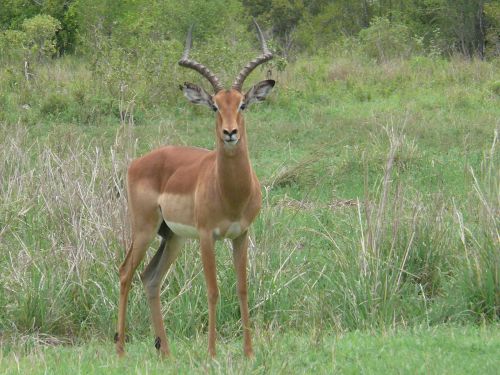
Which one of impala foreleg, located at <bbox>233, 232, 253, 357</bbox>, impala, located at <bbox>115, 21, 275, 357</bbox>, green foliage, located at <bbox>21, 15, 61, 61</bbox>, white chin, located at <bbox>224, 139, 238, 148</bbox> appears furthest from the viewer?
green foliage, located at <bbox>21, 15, 61, 61</bbox>

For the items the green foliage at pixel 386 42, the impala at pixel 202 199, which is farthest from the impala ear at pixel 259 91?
A: the green foliage at pixel 386 42

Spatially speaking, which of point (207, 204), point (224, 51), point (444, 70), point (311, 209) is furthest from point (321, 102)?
point (207, 204)

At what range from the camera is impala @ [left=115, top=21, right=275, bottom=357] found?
6031mm

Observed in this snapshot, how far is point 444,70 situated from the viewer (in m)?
18.0

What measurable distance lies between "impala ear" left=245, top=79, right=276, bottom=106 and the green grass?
1.32m

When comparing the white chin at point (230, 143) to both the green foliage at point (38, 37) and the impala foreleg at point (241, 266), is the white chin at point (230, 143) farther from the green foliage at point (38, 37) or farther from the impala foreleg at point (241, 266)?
the green foliage at point (38, 37)

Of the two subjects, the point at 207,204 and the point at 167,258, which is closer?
the point at 207,204

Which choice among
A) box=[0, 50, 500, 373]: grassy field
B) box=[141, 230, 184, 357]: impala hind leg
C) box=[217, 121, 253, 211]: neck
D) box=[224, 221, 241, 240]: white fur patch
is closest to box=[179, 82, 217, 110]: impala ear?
box=[217, 121, 253, 211]: neck

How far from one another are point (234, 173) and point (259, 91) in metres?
0.56

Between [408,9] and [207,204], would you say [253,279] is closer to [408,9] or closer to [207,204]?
[207,204]

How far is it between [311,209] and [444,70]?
8.92 metres

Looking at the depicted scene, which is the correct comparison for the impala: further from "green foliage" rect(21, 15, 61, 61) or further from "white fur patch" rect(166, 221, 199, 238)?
"green foliage" rect(21, 15, 61, 61)

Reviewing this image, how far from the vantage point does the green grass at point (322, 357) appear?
5.30 m

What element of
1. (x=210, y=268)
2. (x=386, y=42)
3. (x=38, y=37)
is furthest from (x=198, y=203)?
(x=386, y=42)
